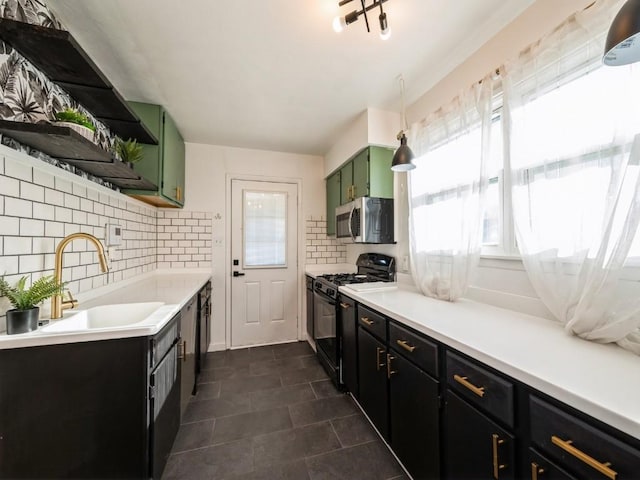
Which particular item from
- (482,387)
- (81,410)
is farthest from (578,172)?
(81,410)

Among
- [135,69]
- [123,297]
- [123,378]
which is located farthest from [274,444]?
[135,69]

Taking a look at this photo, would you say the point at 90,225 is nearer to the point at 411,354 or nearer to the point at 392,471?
the point at 411,354

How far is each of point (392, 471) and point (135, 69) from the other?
303cm

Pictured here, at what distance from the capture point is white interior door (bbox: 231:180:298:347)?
3.26 meters

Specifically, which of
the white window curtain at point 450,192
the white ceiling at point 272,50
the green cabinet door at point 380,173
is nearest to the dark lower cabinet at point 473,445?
the white window curtain at point 450,192

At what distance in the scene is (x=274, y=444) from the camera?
1.67m

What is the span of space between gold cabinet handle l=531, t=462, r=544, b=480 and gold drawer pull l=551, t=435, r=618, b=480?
0.35 ft

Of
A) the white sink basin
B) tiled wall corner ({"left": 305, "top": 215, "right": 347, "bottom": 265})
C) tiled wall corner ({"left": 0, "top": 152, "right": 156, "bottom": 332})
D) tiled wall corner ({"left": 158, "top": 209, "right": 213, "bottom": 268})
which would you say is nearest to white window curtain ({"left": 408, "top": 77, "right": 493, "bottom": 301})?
tiled wall corner ({"left": 305, "top": 215, "right": 347, "bottom": 265})

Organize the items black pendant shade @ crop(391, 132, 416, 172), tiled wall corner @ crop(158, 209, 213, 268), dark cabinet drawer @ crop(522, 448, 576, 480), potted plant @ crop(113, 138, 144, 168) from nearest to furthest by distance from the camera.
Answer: dark cabinet drawer @ crop(522, 448, 576, 480) < black pendant shade @ crop(391, 132, 416, 172) < potted plant @ crop(113, 138, 144, 168) < tiled wall corner @ crop(158, 209, 213, 268)

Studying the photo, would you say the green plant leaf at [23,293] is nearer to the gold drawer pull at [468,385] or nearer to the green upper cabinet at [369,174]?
the gold drawer pull at [468,385]

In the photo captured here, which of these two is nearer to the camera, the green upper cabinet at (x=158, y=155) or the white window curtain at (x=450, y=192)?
the white window curtain at (x=450, y=192)

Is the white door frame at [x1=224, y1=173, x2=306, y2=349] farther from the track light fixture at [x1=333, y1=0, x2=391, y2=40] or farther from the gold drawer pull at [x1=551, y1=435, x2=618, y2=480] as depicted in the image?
the gold drawer pull at [x1=551, y1=435, x2=618, y2=480]

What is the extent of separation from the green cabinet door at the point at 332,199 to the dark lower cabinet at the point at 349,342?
129 centimetres

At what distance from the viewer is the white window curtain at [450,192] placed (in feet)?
5.11
